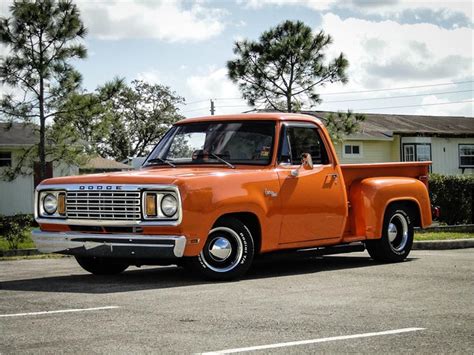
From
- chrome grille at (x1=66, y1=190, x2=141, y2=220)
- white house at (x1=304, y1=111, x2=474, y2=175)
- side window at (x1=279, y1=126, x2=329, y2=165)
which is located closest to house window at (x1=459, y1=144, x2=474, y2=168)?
white house at (x1=304, y1=111, x2=474, y2=175)

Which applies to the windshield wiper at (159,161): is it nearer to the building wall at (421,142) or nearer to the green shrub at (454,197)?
the green shrub at (454,197)

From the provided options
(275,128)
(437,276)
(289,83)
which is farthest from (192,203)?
(289,83)

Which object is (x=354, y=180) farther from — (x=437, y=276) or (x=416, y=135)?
(x=416, y=135)

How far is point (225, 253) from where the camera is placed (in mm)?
9992

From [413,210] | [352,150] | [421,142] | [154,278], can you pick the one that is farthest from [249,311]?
[421,142]

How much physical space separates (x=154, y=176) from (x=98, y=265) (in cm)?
186

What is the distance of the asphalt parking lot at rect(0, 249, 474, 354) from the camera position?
617cm

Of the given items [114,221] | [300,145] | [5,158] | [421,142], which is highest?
[421,142]

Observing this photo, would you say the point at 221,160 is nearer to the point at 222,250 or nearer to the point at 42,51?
the point at 222,250

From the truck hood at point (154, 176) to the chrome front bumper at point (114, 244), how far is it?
0.59 meters

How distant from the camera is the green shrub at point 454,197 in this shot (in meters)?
24.4

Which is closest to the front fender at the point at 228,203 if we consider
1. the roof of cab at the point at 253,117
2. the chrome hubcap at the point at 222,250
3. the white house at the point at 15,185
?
the chrome hubcap at the point at 222,250

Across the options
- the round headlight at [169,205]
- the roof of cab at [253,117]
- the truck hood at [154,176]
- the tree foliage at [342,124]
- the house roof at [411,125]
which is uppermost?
the house roof at [411,125]

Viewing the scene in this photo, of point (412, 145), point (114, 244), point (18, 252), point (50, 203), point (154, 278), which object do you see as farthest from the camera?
point (412, 145)
